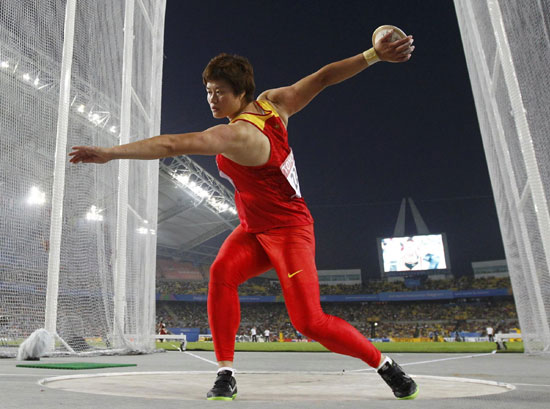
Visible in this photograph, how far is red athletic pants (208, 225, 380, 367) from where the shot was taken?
73.5 inches

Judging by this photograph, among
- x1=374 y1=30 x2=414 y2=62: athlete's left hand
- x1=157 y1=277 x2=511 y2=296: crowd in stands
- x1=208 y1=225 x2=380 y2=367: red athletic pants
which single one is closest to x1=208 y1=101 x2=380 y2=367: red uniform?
x1=208 y1=225 x2=380 y2=367: red athletic pants

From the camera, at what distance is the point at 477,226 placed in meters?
40.8


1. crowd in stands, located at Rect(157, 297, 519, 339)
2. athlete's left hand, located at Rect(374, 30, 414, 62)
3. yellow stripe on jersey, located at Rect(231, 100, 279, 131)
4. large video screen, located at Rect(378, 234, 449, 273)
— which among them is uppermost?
large video screen, located at Rect(378, 234, 449, 273)

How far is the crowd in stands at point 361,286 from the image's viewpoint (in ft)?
110

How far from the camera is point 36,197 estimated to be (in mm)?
4535

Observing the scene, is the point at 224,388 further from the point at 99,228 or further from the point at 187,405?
the point at 99,228

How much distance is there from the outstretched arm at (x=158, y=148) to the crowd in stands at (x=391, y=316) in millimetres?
29985

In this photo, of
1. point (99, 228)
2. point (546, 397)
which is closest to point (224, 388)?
point (546, 397)

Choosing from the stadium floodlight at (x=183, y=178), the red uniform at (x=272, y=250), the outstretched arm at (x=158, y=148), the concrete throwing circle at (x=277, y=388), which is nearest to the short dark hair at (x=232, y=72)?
the red uniform at (x=272, y=250)

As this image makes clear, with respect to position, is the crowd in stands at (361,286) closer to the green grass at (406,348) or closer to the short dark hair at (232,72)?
the green grass at (406,348)

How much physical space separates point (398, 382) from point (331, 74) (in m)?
1.48

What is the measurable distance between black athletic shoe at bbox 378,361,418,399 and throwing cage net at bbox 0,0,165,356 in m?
3.72

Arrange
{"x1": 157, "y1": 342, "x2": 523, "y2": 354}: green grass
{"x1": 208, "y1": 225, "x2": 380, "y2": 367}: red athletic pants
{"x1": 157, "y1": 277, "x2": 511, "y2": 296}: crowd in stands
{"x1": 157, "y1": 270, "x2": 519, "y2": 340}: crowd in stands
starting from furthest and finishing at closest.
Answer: {"x1": 157, "y1": 277, "x2": 511, "y2": 296}: crowd in stands → {"x1": 157, "y1": 270, "x2": 519, "y2": 340}: crowd in stands → {"x1": 157, "y1": 342, "x2": 523, "y2": 354}: green grass → {"x1": 208, "y1": 225, "x2": 380, "y2": 367}: red athletic pants

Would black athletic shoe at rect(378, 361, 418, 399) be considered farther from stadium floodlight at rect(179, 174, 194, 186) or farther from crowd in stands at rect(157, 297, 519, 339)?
crowd in stands at rect(157, 297, 519, 339)
